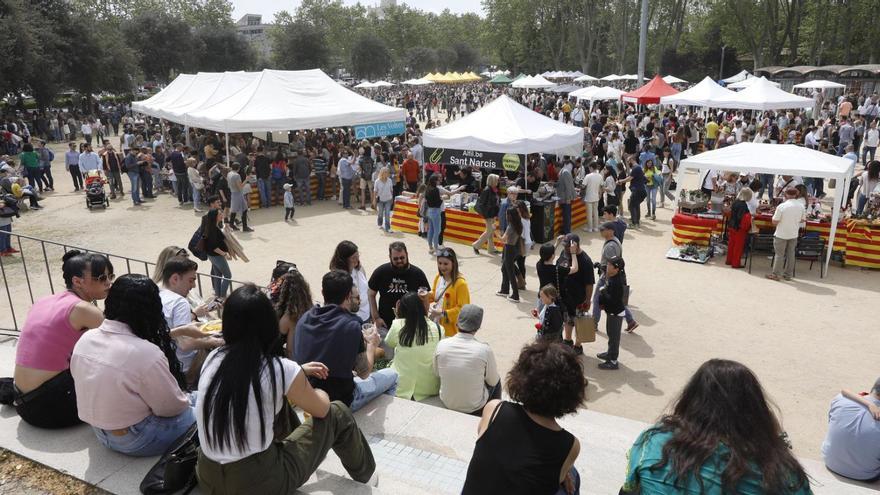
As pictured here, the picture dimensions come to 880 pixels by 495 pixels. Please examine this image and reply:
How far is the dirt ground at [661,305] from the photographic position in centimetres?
671

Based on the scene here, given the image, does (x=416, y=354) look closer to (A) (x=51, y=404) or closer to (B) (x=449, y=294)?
(B) (x=449, y=294)

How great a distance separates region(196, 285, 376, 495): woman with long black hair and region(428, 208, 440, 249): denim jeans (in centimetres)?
837

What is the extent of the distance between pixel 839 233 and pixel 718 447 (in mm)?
10464

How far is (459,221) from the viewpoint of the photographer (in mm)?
12438

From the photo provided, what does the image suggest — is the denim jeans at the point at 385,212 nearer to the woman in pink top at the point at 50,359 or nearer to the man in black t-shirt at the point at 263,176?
the man in black t-shirt at the point at 263,176

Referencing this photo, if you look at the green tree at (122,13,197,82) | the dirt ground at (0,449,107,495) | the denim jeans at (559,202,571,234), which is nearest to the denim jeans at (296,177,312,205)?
the denim jeans at (559,202,571,234)

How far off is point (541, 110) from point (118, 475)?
32148 mm

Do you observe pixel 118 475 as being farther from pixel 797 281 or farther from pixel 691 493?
pixel 797 281

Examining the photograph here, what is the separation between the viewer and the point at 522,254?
358 inches

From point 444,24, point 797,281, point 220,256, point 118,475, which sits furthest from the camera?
point 444,24

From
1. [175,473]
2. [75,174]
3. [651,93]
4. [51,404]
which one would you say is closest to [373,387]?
[175,473]

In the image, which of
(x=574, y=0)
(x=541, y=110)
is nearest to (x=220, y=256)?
(x=541, y=110)

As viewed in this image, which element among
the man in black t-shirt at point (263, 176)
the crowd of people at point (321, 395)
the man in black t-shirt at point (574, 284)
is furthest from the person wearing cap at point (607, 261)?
the man in black t-shirt at point (263, 176)

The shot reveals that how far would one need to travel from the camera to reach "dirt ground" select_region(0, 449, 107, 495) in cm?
339
